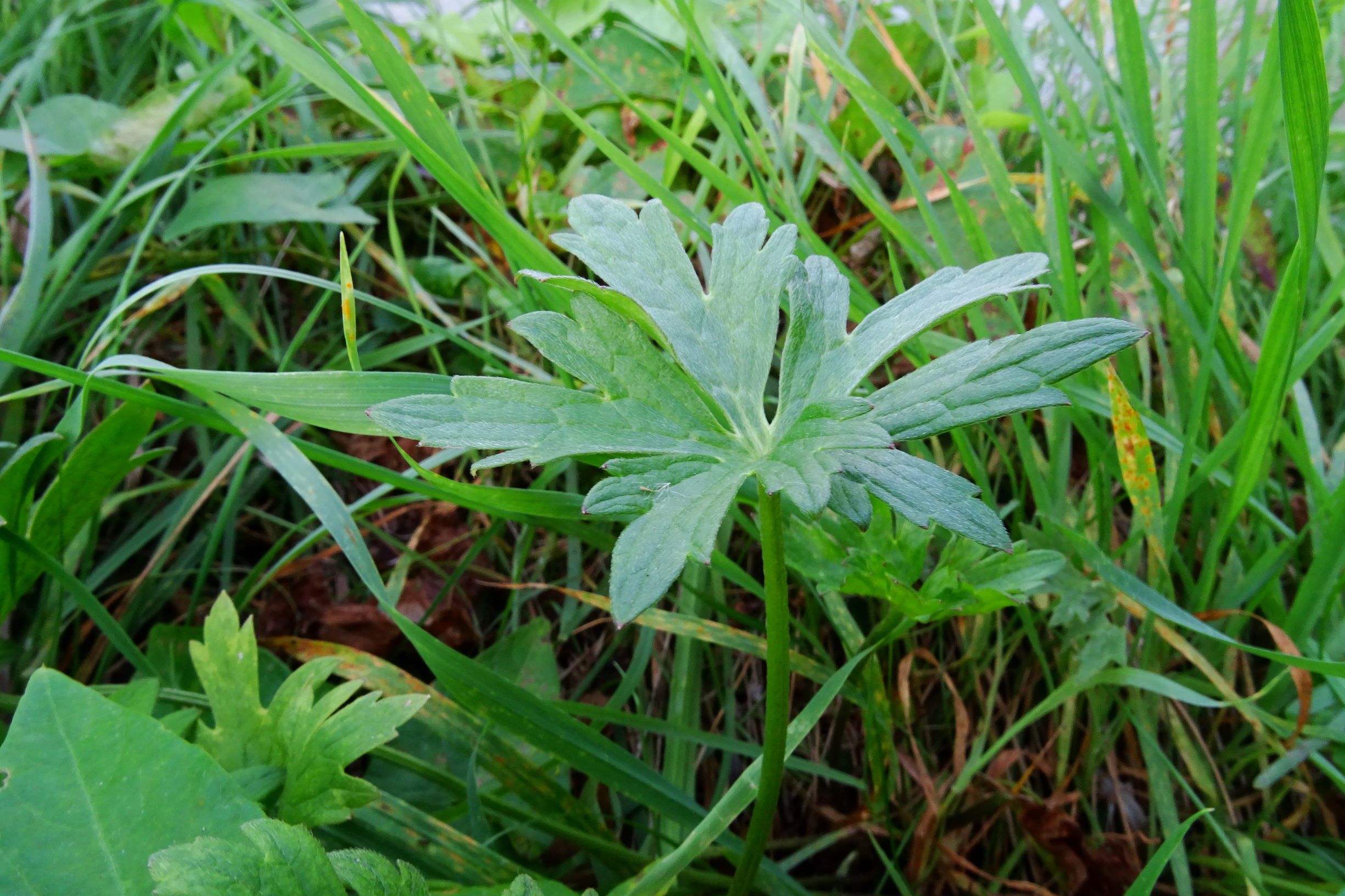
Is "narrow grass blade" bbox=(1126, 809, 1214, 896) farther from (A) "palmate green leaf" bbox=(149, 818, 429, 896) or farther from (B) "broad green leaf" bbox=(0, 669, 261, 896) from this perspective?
(B) "broad green leaf" bbox=(0, 669, 261, 896)

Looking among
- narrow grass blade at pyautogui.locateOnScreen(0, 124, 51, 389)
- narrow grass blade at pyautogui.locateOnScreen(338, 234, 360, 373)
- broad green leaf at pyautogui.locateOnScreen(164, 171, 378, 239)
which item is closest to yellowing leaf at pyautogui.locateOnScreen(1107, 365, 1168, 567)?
narrow grass blade at pyautogui.locateOnScreen(338, 234, 360, 373)

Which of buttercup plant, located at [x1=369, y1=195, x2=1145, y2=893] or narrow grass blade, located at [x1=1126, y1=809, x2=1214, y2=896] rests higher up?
buttercup plant, located at [x1=369, y1=195, x2=1145, y2=893]

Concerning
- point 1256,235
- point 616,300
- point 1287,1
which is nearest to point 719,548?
point 616,300

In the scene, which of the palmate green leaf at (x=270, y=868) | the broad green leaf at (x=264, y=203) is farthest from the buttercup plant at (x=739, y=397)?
the broad green leaf at (x=264, y=203)

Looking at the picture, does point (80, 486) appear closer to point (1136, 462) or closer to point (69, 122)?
point (69, 122)

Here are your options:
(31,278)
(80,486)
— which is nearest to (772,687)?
(80,486)

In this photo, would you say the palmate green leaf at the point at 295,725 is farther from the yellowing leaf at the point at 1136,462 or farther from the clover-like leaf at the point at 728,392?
the yellowing leaf at the point at 1136,462
